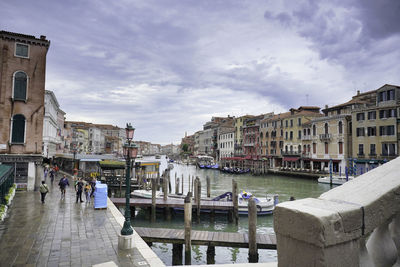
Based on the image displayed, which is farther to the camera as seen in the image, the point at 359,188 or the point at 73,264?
the point at 73,264

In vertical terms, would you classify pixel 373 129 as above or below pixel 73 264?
above

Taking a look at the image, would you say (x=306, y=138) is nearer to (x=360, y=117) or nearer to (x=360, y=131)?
(x=360, y=131)

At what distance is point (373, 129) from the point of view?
109 ft

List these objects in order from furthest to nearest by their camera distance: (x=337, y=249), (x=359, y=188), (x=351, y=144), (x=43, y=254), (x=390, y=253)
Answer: (x=351, y=144) → (x=43, y=254) → (x=359, y=188) → (x=390, y=253) → (x=337, y=249)

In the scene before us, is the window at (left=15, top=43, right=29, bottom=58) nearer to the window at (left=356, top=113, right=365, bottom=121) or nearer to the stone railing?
the stone railing

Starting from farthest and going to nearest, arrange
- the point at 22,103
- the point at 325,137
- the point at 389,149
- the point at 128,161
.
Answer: the point at 325,137, the point at 389,149, the point at 22,103, the point at 128,161

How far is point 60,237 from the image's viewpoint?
872 centimetres

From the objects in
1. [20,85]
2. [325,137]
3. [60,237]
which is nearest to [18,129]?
[20,85]

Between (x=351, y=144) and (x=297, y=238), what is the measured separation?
41367 mm

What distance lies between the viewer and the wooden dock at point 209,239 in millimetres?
10055

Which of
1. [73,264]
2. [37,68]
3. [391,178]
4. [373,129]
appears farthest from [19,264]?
[373,129]

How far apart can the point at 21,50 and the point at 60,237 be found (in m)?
13.8

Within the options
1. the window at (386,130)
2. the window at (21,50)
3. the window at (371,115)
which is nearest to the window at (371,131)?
the window at (386,130)

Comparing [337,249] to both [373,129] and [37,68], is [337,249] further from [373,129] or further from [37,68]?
[373,129]
